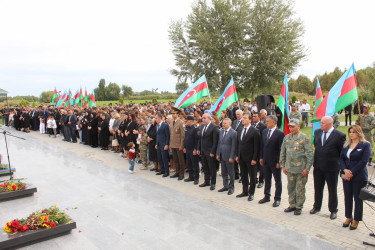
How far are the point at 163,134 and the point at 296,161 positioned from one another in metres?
4.55

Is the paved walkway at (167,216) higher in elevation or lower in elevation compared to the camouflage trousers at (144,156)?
lower

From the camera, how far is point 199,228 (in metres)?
5.50

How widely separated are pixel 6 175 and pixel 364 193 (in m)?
9.72

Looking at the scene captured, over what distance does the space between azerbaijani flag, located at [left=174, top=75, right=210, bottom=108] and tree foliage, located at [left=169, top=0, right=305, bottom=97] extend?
65.9 ft

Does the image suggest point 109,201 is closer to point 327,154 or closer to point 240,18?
point 327,154

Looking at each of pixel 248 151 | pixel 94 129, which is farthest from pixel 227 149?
pixel 94 129

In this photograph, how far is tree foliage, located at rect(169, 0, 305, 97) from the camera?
30.4 metres

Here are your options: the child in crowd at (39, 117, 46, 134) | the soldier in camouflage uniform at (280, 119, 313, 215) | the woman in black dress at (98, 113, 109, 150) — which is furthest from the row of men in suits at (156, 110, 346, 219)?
the child in crowd at (39, 117, 46, 134)

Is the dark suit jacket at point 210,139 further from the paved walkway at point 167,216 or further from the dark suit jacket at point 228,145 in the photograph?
the paved walkway at point 167,216

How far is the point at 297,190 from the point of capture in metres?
6.06

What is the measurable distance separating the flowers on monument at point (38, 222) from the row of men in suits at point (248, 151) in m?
3.95

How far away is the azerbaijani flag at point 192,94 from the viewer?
1068 centimetres

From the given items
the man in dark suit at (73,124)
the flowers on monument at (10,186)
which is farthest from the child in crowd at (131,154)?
the man in dark suit at (73,124)

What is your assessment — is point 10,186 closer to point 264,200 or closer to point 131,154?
point 131,154
